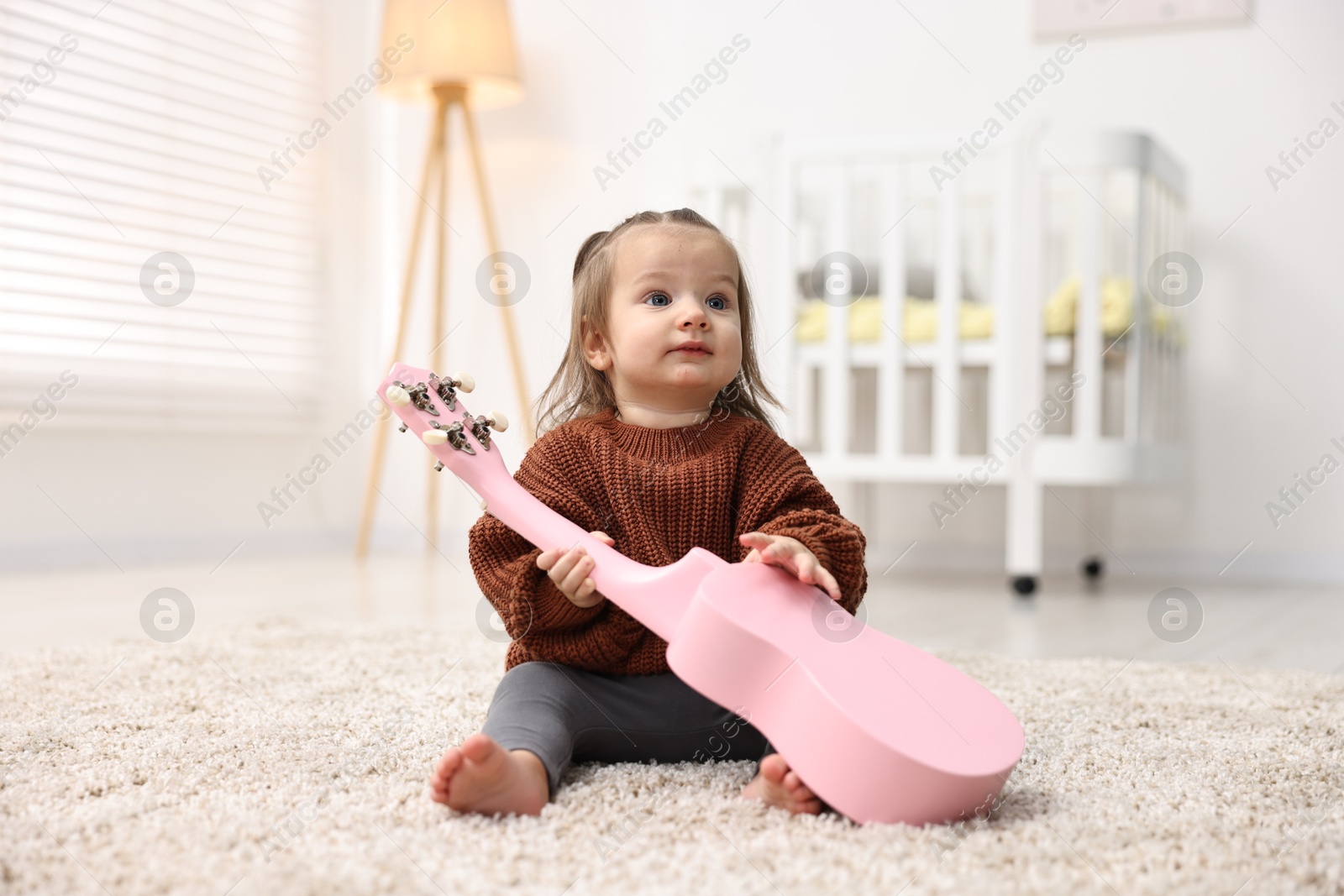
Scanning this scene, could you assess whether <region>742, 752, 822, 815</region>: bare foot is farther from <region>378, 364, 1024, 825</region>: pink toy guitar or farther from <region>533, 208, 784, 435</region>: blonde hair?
<region>533, 208, 784, 435</region>: blonde hair

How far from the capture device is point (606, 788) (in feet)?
2.30

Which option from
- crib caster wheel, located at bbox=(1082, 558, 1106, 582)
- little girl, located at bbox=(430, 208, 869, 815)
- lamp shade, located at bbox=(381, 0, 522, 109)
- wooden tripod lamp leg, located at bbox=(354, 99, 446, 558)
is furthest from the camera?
wooden tripod lamp leg, located at bbox=(354, 99, 446, 558)

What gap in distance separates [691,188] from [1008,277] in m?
0.65

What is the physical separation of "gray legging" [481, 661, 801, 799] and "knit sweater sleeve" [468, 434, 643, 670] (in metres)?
0.02

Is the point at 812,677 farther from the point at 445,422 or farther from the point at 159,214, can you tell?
the point at 159,214

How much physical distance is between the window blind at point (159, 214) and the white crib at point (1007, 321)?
1.19 metres

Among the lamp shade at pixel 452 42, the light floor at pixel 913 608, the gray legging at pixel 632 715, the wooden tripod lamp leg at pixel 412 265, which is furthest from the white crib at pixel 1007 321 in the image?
the gray legging at pixel 632 715

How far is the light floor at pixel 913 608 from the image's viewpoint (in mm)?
1387

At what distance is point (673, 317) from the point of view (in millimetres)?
819

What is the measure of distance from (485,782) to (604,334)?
38 centimetres

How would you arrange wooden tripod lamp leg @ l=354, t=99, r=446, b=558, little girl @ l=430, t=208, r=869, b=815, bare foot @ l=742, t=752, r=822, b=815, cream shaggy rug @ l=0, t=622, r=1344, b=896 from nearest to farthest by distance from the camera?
1. cream shaggy rug @ l=0, t=622, r=1344, b=896
2. bare foot @ l=742, t=752, r=822, b=815
3. little girl @ l=430, t=208, r=869, b=815
4. wooden tripod lamp leg @ l=354, t=99, r=446, b=558

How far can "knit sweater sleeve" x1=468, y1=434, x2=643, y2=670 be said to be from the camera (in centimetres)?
78

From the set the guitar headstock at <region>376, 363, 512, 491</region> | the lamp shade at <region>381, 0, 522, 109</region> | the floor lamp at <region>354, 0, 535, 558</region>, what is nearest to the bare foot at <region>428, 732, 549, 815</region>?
the guitar headstock at <region>376, 363, 512, 491</region>

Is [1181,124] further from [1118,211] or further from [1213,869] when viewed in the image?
[1213,869]
